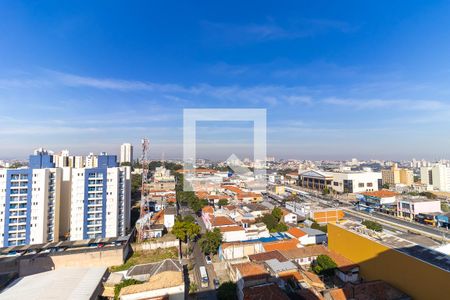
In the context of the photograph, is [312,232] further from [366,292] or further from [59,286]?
[59,286]

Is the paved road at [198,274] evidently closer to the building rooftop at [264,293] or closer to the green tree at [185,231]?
the green tree at [185,231]

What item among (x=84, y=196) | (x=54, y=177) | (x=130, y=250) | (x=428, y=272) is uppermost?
(x=54, y=177)

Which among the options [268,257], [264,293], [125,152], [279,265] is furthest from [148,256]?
[125,152]

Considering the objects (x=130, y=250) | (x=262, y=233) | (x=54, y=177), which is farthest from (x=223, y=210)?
(x=54, y=177)

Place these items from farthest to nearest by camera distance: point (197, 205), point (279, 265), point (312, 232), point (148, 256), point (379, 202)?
point (379, 202) → point (197, 205) → point (312, 232) → point (148, 256) → point (279, 265)

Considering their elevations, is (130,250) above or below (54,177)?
below

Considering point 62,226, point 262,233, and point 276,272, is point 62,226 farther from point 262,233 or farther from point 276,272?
point 276,272

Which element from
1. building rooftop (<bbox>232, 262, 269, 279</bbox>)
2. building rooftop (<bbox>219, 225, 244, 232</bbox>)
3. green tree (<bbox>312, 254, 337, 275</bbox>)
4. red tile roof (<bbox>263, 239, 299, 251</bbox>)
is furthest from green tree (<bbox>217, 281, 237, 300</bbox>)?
building rooftop (<bbox>219, 225, 244, 232</bbox>)
